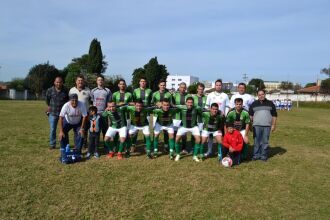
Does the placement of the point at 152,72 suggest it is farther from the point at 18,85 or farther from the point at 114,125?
the point at 114,125

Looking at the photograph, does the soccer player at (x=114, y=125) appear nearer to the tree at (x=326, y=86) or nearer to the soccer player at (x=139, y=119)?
the soccer player at (x=139, y=119)

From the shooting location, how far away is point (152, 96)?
849cm

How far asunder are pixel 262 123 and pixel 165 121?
8.29 ft

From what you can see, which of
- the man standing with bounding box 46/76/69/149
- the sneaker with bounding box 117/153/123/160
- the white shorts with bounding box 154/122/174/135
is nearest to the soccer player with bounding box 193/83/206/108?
the white shorts with bounding box 154/122/174/135

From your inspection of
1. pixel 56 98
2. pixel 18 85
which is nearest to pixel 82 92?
pixel 56 98

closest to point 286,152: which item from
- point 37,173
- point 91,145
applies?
point 91,145

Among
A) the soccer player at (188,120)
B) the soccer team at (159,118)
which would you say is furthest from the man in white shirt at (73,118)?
the soccer player at (188,120)

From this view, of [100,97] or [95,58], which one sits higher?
[95,58]

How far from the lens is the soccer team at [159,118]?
7648 mm

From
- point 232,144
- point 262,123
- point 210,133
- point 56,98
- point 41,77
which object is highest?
point 41,77

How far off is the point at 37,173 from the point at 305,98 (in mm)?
69444

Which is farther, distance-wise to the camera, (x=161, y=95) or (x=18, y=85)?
(x=18, y=85)

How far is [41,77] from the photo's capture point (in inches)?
2502

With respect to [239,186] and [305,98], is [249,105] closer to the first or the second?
[239,186]
